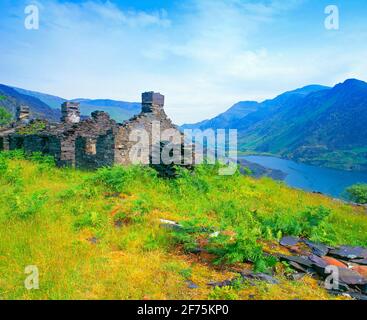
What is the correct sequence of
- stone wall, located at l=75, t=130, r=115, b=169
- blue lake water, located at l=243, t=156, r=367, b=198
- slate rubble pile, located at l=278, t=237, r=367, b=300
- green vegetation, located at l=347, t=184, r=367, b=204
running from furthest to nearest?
blue lake water, located at l=243, t=156, r=367, b=198
green vegetation, located at l=347, t=184, r=367, b=204
stone wall, located at l=75, t=130, r=115, b=169
slate rubble pile, located at l=278, t=237, r=367, b=300

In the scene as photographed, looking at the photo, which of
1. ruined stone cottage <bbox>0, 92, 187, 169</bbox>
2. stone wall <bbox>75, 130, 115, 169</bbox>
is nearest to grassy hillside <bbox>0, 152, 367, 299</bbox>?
stone wall <bbox>75, 130, 115, 169</bbox>

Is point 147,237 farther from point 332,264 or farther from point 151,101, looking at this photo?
point 151,101

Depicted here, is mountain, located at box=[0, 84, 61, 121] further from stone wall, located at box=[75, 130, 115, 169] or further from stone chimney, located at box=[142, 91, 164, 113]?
stone chimney, located at box=[142, 91, 164, 113]

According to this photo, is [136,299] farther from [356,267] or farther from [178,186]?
[178,186]

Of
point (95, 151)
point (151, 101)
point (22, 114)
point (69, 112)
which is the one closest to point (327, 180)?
point (151, 101)

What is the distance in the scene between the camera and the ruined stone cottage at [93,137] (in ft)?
62.0

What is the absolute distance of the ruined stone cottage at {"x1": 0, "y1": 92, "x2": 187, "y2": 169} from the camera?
18891 mm

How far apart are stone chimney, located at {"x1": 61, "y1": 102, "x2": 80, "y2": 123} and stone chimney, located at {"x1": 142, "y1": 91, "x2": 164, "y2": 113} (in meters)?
7.21

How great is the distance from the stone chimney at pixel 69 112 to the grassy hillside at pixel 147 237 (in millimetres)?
11449

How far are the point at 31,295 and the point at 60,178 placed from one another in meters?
12.2

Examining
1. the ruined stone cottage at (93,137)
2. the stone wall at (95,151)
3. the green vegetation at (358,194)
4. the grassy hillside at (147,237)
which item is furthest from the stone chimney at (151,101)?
the green vegetation at (358,194)

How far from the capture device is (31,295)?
5.12m

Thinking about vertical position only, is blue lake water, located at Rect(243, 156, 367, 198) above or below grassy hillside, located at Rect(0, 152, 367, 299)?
below

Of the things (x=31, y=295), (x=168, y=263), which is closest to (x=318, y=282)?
(x=168, y=263)
